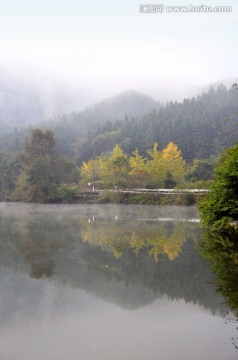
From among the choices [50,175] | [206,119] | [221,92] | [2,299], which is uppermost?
[221,92]

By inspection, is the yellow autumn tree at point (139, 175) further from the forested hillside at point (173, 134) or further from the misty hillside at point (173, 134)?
the forested hillside at point (173, 134)

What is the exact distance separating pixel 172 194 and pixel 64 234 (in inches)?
962

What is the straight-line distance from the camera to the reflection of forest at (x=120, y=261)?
306 inches

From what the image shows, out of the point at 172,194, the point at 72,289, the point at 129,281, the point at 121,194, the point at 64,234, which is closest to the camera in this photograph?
the point at 72,289

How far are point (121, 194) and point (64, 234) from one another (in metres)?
27.4

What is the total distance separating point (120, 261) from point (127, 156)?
222 ft

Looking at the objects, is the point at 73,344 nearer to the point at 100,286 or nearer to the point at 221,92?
the point at 100,286

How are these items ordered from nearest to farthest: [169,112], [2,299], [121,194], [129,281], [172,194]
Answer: [2,299] → [129,281] → [172,194] → [121,194] → [169,112]

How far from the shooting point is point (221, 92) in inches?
5886

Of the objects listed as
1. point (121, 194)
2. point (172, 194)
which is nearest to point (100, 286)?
point (172, 194)

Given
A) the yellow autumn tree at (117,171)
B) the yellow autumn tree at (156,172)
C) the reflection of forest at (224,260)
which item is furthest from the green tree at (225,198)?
the yellow autumn tree at (117,171)

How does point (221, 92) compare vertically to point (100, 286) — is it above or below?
above

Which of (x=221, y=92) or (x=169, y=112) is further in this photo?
(x=221, y=92)

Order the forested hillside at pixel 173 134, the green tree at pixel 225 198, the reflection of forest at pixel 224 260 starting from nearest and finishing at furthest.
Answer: the reflection of forest at pixel 224 260
the green tree at pixel 225 198
the forested hillside at pixel 173 134
